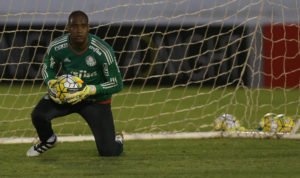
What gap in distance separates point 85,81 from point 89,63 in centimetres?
16

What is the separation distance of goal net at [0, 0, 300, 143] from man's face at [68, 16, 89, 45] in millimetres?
2680

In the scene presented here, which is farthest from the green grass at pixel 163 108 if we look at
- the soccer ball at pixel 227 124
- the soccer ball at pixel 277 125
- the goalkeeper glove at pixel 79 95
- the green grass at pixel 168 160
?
the goalkeeper glove at pixel 79 95

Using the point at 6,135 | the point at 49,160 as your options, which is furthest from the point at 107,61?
the point at 6,135

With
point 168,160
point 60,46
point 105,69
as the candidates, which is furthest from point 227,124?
point 60,46

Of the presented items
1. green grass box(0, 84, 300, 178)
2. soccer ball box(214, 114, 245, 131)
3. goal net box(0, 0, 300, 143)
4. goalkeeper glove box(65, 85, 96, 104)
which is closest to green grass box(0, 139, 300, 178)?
green grass box(0, 84, 300, 178)

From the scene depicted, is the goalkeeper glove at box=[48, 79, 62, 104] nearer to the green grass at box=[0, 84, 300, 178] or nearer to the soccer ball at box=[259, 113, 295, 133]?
the green grass at box=[0, 84, 300, 178]

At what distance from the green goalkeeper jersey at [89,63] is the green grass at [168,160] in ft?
2.15

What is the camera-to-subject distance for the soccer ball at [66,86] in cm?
725

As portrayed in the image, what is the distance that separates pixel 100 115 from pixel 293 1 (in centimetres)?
524

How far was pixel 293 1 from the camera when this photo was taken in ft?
40.0

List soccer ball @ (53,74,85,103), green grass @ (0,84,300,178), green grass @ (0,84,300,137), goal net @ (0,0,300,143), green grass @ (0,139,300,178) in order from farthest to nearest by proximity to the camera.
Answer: goal net @ (0,0,300,143)
green grass @ (0,84,300,137)
soccer ball @ (53,74,85,103)
green grass @ (0,84,300,178)
green grass @ (0,139,300,178)

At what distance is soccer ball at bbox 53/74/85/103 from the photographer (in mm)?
7250

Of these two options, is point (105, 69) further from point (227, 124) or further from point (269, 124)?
point (269, 124)

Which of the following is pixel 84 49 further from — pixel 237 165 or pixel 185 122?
pixel 185 122
